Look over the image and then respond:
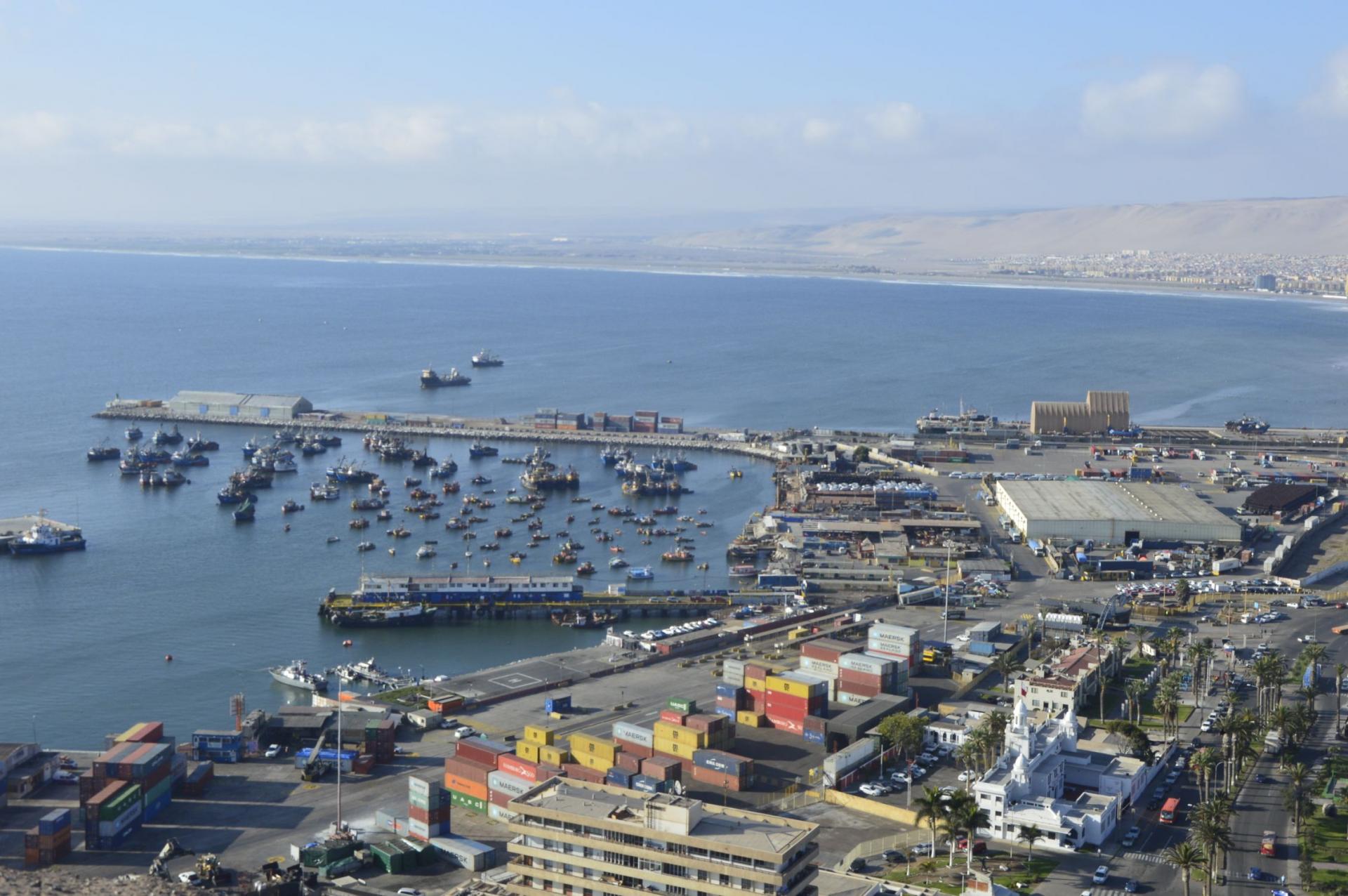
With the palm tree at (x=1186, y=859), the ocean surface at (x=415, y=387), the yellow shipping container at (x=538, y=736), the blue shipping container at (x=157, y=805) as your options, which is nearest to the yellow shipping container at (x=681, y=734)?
the yellow shipping container at (x=538, y=736)

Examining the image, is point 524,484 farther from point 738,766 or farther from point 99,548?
point 738,766

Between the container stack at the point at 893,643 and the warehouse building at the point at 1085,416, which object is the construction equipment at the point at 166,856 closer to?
the container stack at the point at 893,643

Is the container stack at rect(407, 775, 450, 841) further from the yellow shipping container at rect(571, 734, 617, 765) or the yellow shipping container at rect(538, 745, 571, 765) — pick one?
the yellow shipping container at rect(571, 734, 617, 765)

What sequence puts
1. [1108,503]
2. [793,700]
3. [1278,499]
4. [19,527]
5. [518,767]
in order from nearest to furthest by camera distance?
[518,767], [793,700], [19,527], [1108,503], [1278,499]

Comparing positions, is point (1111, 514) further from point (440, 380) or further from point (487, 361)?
point (487, 361)

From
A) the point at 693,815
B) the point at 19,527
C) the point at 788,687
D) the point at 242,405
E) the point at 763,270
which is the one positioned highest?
the point at 763,270

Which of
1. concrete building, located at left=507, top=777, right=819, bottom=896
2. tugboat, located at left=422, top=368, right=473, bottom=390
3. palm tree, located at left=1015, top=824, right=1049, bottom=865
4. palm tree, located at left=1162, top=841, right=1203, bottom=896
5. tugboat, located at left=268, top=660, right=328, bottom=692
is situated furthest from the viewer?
tugboat, located at left=422, top=368, right=473, bottom=390

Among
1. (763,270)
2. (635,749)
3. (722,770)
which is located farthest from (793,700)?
(763,270)

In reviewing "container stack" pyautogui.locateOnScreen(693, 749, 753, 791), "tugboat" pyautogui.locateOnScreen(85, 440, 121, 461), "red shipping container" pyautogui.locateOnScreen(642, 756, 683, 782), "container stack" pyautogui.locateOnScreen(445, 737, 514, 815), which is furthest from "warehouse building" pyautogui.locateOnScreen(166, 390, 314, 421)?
"red shipping container" pyautogui.locateOnScreen(642, 756, 683, 782)
